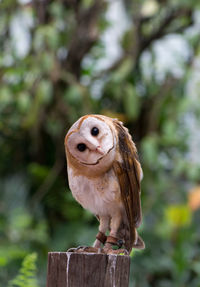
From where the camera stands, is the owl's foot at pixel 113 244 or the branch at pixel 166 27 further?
the branch at pixel 166 27

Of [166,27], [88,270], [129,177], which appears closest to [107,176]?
[129,177]

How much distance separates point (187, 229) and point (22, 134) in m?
2.24

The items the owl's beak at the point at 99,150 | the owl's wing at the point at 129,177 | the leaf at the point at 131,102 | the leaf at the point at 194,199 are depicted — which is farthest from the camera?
the leaf at the point at 131,102

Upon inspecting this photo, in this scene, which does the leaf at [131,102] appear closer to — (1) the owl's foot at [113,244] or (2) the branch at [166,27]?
(2) the branch at [166,27]

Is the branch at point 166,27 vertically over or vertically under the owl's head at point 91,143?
over

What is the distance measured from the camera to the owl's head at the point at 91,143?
180cm

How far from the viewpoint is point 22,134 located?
5.84 metres

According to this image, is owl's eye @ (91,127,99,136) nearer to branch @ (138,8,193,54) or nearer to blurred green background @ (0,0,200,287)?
blurred green background @ (0,0,200,287)

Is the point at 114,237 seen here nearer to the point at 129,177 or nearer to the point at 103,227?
the point at 103,227

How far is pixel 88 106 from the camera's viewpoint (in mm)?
5484

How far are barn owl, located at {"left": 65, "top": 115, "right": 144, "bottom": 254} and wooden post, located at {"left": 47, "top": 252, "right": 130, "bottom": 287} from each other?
0.15m

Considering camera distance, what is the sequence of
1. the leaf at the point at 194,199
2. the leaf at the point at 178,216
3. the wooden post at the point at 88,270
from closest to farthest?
the wooden post at the point at 88,270 → the leaf at the point at 178,216 → the leaf at the point at 194,199

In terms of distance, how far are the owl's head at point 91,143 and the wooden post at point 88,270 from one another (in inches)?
13.5

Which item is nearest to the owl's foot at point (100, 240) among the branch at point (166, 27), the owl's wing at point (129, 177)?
the owl's wing at point (129, 177)
